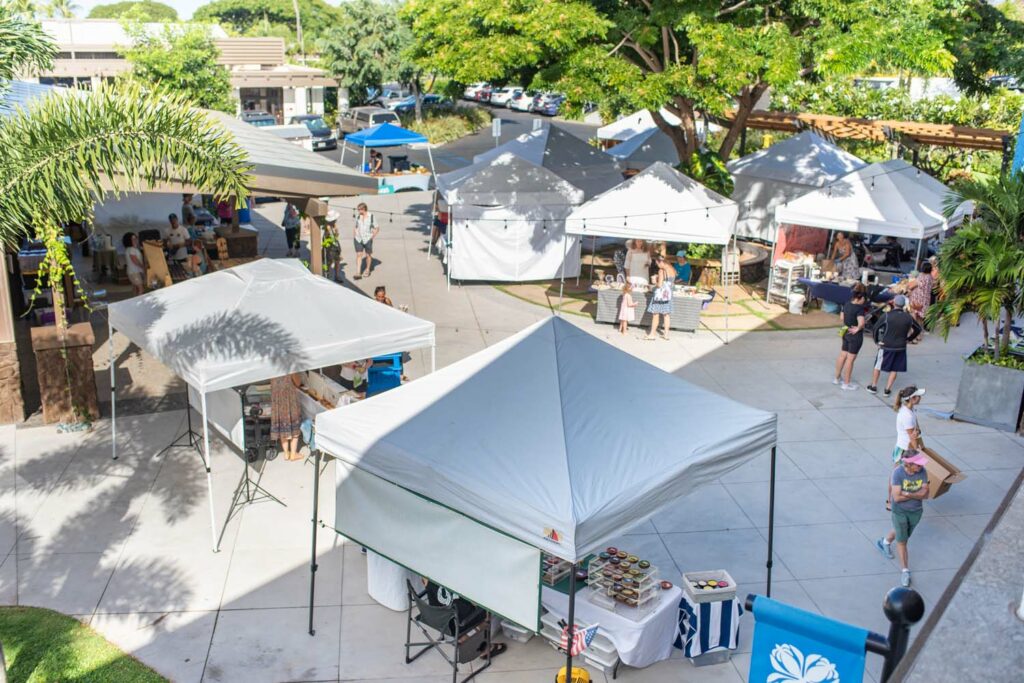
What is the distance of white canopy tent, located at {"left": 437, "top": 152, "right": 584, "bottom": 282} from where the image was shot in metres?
19.0

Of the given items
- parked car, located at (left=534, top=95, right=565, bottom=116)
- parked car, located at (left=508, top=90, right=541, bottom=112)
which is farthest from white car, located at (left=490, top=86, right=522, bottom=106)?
parked car, located at (left=534, top=95, right=565, bottom=116)

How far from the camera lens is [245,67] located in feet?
189

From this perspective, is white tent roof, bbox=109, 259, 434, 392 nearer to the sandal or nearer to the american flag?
the sandal

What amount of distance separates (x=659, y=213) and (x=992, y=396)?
633 cm

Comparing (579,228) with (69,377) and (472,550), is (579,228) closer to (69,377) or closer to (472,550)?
(69,377)

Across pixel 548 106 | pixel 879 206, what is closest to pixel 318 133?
pixel 548 106

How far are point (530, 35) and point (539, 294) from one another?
16.6 ft

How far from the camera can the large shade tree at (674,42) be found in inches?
647

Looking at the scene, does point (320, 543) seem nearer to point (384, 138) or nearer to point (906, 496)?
point (906, 496)

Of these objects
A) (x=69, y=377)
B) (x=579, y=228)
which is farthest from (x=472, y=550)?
(x=579, y=228)

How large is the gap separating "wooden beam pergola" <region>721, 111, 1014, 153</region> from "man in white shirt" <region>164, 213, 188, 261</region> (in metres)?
12.5

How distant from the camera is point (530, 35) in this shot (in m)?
17.6

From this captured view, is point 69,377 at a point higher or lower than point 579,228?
lower

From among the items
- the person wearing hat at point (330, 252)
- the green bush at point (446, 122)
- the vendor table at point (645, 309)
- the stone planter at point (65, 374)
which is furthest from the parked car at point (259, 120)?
the stone planter at point (65, 374)
